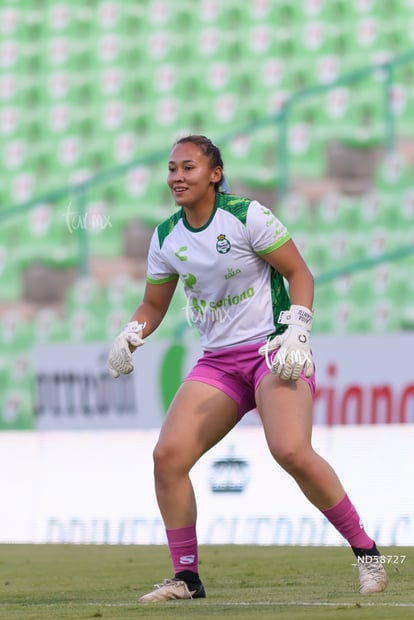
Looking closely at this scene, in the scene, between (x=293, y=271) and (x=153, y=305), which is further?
(x=153, y=305)

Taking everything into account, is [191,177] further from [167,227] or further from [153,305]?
[153,305]

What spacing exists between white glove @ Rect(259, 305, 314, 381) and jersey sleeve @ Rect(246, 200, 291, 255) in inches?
10.6

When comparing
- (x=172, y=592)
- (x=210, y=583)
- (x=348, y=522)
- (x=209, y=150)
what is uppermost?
(x=209, y=150)

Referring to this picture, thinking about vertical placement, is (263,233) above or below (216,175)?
below

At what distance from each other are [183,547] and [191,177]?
1544mm

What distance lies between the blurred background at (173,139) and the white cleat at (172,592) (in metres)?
7.00

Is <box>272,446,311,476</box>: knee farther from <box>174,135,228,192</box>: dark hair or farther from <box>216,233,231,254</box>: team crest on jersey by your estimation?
<box>174,135,228,192</box>: dark hair

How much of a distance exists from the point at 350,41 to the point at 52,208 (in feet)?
14.0

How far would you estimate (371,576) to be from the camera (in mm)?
5523

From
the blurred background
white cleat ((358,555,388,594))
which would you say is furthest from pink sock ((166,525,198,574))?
the blurred background

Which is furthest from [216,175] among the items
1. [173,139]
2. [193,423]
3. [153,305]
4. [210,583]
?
[173,139]

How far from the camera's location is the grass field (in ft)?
16.6

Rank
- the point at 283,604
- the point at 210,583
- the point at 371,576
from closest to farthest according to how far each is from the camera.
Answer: the point at 283,604
the point at 371,576
the point at 210,583

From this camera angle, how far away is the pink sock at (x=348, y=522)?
5.56 m
